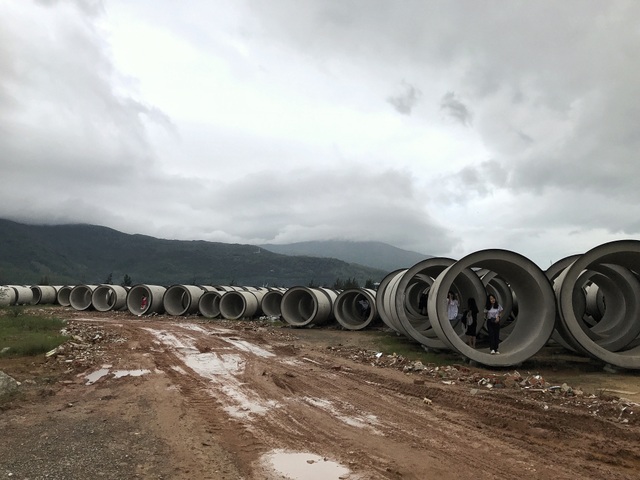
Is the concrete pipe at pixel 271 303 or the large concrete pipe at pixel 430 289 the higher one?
the large concrete pipe at pixel 430 289

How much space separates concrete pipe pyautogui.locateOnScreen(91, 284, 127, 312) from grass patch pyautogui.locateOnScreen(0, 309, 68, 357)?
13.7 metres

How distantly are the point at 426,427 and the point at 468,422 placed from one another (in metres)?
0.70

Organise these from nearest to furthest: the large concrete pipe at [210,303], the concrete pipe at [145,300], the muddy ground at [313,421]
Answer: the muddy ground at [313,421]
the large concrete pipe at [210,303]
the concrete pipe at [145,300]

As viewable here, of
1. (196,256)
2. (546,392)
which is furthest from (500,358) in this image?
(196,256)

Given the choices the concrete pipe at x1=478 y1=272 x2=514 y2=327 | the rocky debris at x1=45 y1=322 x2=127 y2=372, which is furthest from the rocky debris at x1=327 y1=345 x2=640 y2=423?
the rocky debris at x1=45 y1=322 x2=127 y2=372

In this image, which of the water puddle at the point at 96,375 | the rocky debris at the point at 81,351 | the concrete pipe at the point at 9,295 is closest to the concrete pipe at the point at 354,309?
the rocky debris at the point at 81,351

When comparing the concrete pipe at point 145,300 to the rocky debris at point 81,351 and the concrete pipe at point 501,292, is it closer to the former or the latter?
the rocky debris at point 81,351

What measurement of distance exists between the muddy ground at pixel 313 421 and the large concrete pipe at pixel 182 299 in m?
17.5

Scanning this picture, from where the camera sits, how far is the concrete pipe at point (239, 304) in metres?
26.5

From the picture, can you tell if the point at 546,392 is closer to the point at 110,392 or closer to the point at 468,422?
the point at 468,422

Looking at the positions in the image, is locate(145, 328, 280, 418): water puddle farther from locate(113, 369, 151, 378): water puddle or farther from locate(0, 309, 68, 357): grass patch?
locate(0, 309, 68, 357): grass patch

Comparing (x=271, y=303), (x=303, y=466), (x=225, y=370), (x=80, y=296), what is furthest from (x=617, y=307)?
(x=80, y=296)

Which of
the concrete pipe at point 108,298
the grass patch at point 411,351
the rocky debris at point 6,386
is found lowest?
the concrete pipe at point 108,298

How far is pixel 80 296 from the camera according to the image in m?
36.7
